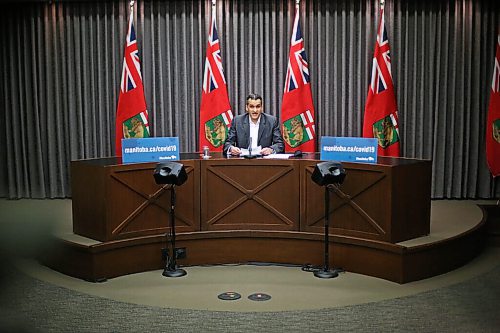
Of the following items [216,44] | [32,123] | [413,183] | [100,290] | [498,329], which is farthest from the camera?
[32,123]

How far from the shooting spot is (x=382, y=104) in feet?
21.1

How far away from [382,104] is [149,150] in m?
3.09

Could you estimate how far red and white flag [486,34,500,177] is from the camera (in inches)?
245

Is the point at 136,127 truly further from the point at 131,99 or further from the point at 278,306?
Result: the point at 278,306

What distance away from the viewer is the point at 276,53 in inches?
266

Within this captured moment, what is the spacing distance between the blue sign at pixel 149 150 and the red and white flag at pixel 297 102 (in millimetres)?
2283

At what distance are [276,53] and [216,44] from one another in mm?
756

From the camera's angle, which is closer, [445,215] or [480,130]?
[445,215]

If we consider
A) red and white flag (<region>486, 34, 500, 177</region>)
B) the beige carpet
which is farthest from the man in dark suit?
red and white flag (<region>486, 34, 500, 177</region>)

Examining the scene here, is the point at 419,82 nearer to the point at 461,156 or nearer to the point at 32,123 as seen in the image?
the point at 461,156

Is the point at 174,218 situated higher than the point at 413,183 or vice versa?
the point at 413,183

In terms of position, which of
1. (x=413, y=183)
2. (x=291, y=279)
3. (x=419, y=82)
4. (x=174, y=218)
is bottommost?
(x=291, y=279)

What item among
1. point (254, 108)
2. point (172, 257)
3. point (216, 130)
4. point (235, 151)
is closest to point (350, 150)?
point (235, 151)

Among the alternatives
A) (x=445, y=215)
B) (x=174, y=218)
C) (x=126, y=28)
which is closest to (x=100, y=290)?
(x=174, y=218)
